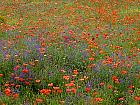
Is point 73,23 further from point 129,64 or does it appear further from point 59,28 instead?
point 129,64

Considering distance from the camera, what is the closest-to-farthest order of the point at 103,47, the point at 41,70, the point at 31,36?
the point at 41,70 < the point at 103,47 < the point at 31,36

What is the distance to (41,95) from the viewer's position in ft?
19.0

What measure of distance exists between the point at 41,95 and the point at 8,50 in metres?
2.73

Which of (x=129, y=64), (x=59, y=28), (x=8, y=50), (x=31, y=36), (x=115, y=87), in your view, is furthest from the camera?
(x=59, y=28)

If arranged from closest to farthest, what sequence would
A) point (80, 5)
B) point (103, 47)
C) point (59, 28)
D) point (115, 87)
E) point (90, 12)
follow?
point (115, 87) < point (103, 47) < point (59, 28) < point (90, 12) < point (80, 5)

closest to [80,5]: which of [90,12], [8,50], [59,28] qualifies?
[90,12]

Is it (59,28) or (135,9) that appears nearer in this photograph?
(59,28)

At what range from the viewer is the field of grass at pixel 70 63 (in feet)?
18.9

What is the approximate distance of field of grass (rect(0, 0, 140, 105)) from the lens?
18.9 feet

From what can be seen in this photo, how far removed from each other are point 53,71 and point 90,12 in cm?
1081

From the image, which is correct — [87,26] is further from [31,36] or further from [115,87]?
[115,87]

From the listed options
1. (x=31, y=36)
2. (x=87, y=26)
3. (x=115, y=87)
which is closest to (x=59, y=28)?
(x=87, y=26)

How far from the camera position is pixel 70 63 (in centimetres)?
767

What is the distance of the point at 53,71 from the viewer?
6.87 meters
